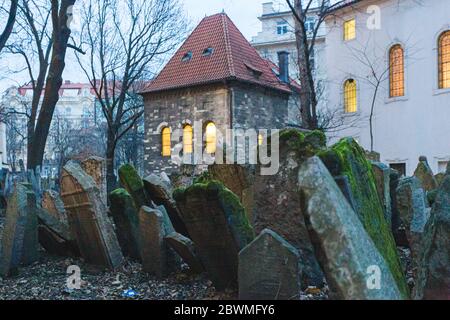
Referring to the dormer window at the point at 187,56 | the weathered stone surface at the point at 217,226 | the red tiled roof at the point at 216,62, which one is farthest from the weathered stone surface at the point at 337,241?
the dormer window at the point at 187,56

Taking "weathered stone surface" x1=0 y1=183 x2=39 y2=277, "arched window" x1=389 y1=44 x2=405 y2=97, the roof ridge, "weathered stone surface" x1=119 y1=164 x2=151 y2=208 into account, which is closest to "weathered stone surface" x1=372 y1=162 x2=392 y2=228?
"weathered stone surface" x1=119 y1=164 x2=151 y2=208

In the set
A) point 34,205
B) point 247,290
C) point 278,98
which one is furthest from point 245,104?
point 247,290

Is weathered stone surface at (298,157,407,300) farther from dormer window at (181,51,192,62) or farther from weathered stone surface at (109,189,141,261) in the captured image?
dormer window at (181,51,192,62)

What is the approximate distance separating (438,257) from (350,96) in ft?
73.6

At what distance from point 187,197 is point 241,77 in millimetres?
21215

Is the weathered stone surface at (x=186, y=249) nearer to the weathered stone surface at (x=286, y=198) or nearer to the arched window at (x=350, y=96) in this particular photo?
the weathered stone surface at (x=286, y=198)

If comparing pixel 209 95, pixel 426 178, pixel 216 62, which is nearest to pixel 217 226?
pixel 426 178

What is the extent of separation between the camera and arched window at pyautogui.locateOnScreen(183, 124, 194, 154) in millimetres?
27516

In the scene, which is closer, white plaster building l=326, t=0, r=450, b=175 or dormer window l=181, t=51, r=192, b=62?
white plaster building l=326, t=0, r=450, b=175

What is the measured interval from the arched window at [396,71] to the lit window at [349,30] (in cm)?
246

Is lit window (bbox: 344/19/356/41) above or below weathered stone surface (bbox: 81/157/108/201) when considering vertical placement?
above

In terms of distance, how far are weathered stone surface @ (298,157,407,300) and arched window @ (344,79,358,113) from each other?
23.1m

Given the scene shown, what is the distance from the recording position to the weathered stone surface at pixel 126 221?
6484mm

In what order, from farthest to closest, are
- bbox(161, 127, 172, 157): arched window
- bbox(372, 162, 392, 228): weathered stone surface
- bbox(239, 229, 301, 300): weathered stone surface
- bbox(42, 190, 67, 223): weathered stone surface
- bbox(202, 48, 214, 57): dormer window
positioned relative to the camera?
bbox(161, 127, 172, 157): arched window
bbox(202, 48, 214, 57): dormer window
bbox(42, 190, 67, 223): weathered stone surface
bbox(372, 162, 392, 228): weathered stone surface
bbox(239, 229, 301, 300): weathered stone surface
